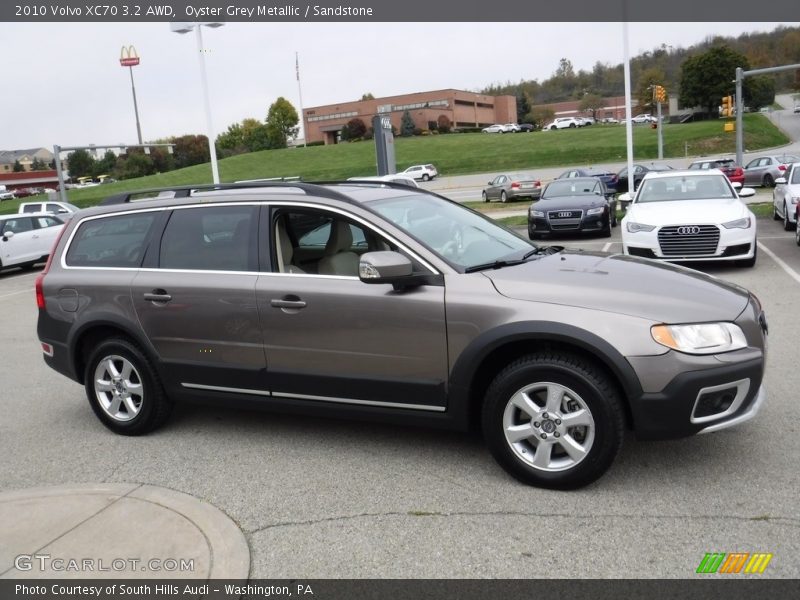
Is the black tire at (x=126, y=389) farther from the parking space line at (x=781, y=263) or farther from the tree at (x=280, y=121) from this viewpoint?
the tree at (x=280, y=121)

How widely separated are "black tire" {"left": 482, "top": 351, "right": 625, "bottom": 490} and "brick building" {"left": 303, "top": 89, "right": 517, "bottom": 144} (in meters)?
99.0

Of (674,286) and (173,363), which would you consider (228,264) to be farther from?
(674,286)

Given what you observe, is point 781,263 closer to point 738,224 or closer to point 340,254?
point 738,224

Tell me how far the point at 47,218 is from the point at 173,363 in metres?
17.1

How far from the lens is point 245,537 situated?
11.7 ft

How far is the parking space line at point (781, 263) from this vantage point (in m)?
10.3

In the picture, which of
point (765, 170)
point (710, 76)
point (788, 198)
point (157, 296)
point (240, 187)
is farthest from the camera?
point (710, 76)

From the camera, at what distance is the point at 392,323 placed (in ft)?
13.5

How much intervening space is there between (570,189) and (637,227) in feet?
23.8

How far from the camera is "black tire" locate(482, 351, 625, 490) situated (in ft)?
12.2

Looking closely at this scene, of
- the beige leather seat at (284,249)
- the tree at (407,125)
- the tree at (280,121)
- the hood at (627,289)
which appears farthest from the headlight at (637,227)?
the tree at (280,121)

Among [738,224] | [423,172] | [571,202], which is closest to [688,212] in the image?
[738,224]

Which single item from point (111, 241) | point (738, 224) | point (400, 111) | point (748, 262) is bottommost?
point (748, 262)
